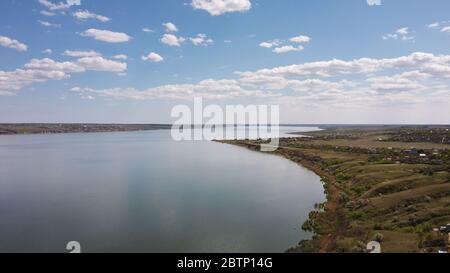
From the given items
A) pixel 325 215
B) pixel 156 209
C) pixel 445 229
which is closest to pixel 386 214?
pixel 325 215

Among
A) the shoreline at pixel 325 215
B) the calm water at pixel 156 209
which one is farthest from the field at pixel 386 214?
the calm water at pixel 156 209

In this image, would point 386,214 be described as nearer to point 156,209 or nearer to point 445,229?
point 445,229

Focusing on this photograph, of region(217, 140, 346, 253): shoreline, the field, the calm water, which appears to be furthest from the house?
the calm water

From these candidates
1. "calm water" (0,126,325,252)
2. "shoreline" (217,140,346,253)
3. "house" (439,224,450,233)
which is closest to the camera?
"house" (439,224,450,233)

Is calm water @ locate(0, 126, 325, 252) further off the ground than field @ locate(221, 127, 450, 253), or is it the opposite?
field @ locate(221, 127, 450, 253)

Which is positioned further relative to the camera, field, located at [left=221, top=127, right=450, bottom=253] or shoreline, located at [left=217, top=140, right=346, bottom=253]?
shoreline, located at [left=217, top=140, right=346, bottom=253]

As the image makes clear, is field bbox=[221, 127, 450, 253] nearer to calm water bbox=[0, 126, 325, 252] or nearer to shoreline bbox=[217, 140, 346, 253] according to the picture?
shoreline bbox=[217, 140, 346, 253]

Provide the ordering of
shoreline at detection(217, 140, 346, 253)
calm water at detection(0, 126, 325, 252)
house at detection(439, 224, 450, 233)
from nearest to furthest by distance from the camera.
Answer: house at detection(439, 224, 450, 233), shoreline at detection(217, 140, 346, 253), calm water at detection(0, 126, 325, 252)

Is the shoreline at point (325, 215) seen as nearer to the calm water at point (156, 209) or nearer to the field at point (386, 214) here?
the field at point (386, 214)
